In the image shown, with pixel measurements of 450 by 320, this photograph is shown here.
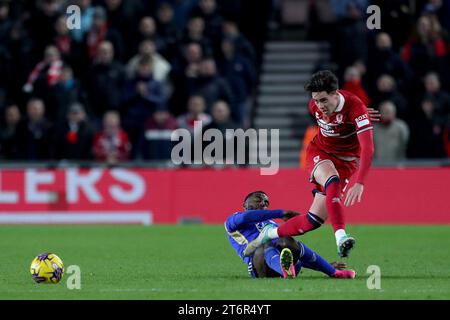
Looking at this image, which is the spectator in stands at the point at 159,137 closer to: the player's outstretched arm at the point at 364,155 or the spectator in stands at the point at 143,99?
the spectator in stands at the point at 143,99

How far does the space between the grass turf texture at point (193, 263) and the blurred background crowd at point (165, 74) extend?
1750mm

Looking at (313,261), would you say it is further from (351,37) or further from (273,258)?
(351,37)

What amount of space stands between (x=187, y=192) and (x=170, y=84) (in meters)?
2.44

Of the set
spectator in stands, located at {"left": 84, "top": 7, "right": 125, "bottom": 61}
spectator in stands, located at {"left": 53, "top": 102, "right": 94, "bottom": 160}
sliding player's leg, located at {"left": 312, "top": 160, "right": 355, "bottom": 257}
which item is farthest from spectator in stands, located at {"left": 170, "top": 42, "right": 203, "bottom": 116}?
sliding player's leg, located at {"left": 312, "top": 160, "right": 355, "bottom": 257}

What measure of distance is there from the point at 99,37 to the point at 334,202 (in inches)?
442

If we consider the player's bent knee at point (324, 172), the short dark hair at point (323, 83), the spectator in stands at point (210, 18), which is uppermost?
the spectator in stands at point (210, 18)

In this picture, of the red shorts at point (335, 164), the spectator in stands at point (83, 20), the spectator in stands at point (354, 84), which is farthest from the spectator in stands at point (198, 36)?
the red shorts at point (335, 164)

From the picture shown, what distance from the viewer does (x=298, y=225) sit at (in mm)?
11227

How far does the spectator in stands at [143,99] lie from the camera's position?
20.7 m

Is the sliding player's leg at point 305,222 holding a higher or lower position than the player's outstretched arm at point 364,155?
lower

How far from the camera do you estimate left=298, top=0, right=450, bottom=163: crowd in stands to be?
2008cm

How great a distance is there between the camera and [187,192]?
19969mm

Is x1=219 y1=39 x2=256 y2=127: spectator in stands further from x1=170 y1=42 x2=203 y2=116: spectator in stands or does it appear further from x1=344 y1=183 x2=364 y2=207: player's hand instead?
x1=344 y1=183 x2=364 y2=207: player's hand
